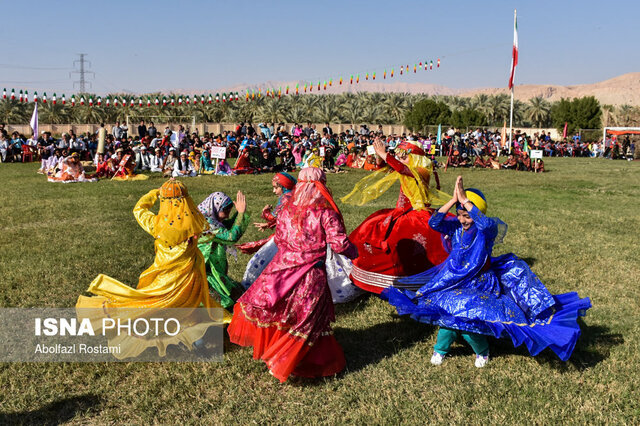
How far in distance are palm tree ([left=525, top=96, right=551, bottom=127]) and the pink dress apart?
5993cm

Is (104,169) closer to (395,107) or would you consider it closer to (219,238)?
(219,238)

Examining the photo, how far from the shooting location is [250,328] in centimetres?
444

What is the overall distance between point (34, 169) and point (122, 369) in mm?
18347

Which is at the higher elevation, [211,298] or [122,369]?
[211,298]

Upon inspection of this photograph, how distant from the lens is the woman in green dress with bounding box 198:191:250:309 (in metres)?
5.14

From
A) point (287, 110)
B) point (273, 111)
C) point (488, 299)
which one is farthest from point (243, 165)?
point (287, 110)

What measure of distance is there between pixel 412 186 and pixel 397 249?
77 cm

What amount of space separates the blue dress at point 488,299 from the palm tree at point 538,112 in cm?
5878

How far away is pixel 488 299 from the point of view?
455 centimetres

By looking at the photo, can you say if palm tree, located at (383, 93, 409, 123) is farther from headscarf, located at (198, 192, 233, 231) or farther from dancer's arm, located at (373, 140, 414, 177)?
headscarf, located at (198, 192, 233, 231)

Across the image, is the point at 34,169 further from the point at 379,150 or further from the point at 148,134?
the point at 379,150

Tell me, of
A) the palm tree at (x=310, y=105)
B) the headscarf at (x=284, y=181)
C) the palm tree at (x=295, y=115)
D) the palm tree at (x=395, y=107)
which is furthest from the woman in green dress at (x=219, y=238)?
the palm tree at (x=395, y=107)

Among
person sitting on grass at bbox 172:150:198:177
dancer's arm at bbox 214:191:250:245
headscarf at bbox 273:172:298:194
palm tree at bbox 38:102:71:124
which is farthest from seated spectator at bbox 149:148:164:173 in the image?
palm tree at bbox 38:102:71:124

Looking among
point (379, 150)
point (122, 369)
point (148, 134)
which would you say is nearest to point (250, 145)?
point (148, 134)
